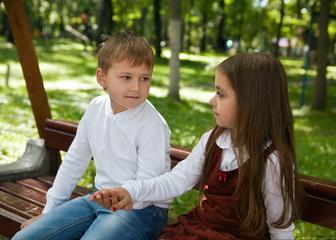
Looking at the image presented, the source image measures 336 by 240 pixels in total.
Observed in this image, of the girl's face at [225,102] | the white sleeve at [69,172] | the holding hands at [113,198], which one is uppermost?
the girl's face at [225,102]

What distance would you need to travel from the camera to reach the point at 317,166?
639cm

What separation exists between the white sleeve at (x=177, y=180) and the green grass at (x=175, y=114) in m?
0.41

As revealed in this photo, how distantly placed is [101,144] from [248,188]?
96 cm

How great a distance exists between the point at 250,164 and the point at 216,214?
12.6 inches

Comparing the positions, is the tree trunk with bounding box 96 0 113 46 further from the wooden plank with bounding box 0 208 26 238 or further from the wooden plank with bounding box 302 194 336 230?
the wooden plank with bounding box 302 194 336 230

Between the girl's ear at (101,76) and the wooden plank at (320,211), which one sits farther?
the girl's ear at (101,76)

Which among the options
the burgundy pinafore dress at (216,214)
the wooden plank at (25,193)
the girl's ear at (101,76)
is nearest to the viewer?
the burgundy pinafore dress at (216,214)

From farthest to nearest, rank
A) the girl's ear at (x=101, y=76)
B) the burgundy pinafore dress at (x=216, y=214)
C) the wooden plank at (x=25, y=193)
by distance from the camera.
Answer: the wooden plank at (x=25, y=193), the girl's ear at (x=101, y=76), the burgundy pinafore dress at (x=216, y=214)

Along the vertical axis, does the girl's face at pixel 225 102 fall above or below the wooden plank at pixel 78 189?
above

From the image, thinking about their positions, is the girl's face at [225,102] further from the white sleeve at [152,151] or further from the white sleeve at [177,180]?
the white sleeve at [152,151]

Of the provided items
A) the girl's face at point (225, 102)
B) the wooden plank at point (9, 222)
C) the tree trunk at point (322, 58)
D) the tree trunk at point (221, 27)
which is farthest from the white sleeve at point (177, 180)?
the tree trunk at point (221, 27)

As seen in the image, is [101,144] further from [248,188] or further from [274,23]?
[274,23]

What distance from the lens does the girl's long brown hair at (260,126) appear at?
2010 millimetres

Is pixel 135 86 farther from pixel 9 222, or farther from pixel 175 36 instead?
pixel 175 36
